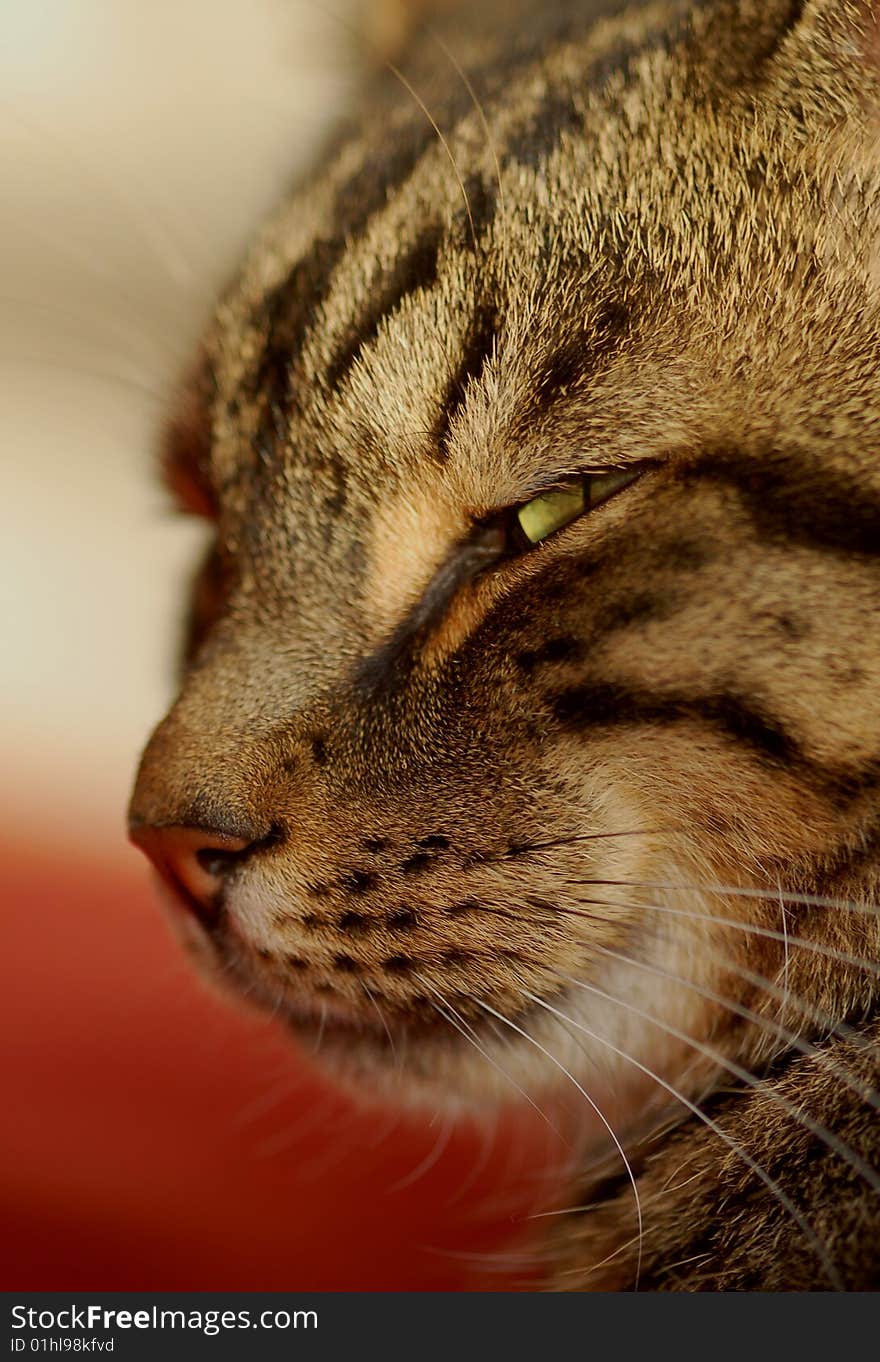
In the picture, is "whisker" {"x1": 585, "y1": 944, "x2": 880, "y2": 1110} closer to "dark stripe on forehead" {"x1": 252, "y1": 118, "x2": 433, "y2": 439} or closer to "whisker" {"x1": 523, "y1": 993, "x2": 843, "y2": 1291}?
"whisker" {"x1": 523, "y1": 993, "x2": 843, "y2": 1291}

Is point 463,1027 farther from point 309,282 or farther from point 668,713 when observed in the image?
point 309,282

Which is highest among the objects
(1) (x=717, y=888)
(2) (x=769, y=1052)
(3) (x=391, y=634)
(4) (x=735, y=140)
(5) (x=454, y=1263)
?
(4) (x=735, y=140)

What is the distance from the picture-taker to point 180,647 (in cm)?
84

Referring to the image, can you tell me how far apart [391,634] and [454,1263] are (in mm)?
462

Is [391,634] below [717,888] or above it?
above

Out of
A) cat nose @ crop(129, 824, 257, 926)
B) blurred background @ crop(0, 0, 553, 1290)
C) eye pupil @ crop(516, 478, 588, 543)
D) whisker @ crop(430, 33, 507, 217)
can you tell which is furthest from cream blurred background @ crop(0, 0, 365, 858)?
eye pupil @ crop(516, 478, 588, 543)

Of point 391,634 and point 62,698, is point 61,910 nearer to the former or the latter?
point 62,698

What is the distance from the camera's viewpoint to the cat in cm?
51

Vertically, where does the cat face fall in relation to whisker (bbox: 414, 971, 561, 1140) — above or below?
above

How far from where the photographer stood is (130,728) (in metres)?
1.14

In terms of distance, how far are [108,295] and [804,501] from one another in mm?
676

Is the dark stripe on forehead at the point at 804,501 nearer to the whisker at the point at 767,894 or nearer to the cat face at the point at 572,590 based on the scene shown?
the cat face at the point at 572,590

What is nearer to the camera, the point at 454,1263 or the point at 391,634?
the point at 391,634

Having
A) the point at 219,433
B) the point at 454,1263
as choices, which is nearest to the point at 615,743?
the point at 219,433
